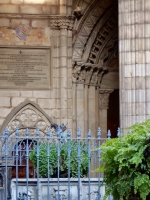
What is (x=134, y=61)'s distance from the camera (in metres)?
18.1

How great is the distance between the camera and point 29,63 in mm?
22125

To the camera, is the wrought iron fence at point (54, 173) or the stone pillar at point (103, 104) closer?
the wrought iron fence at point (54, 173)

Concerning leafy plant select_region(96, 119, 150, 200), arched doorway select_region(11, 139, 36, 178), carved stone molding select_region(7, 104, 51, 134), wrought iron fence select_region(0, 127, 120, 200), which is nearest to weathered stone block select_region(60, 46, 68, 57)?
carved stone molding select_region(7, 104, 51, 134)

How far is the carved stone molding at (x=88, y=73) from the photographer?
872 inches

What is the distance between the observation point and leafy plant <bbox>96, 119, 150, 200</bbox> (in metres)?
10.0

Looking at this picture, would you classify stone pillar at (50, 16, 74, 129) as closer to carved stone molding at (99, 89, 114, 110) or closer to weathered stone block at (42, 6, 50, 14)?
weathered stone block at (42, 6, 50, 14)

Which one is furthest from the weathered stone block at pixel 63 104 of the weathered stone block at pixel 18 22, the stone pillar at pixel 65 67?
the weathered stone block at pixel 18 22

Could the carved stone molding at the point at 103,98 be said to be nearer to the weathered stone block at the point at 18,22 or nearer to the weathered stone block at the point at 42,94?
the weathered stone block at the point at 42,94

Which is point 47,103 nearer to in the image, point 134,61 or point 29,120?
→ point 29,120

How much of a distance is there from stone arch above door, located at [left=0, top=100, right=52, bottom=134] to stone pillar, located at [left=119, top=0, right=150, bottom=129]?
402cm

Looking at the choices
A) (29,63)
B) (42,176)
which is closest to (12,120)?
(29,63)

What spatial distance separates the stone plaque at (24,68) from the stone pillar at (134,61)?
420 cm

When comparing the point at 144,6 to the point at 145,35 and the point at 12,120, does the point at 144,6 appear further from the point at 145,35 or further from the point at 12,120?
the point at 12,120

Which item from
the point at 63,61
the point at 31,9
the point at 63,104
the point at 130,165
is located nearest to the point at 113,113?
the point at 63,104
